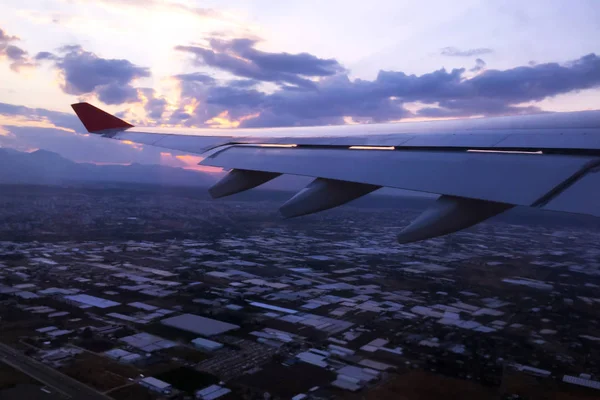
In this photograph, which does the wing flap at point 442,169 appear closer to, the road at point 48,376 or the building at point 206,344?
the road at point 48,376

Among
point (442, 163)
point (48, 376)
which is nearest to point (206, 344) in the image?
point (48, 376)

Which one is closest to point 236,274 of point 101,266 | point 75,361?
point 101,266

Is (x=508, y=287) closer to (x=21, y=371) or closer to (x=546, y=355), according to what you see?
(x=546, y=355)

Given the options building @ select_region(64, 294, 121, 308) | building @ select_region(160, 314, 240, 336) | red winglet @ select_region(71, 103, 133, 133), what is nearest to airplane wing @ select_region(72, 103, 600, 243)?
red winglet @ select_region(71, 103, 133, 133)

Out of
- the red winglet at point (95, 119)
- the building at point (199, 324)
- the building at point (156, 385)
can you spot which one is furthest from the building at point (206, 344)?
the red winglet at point (95, 119)

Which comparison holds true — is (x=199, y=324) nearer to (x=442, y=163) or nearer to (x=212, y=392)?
(x=212, y=392)

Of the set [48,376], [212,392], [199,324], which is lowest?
[199,324]
